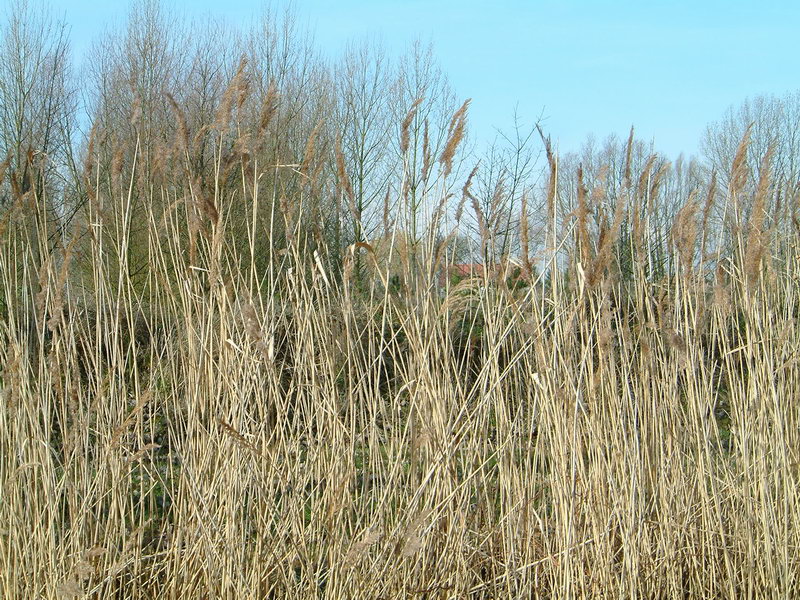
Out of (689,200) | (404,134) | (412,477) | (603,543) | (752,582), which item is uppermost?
(404,134)

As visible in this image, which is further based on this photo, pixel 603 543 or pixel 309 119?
pixel 309 119

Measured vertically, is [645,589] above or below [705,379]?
below

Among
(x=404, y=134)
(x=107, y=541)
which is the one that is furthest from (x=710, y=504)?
(x=107, y=541)

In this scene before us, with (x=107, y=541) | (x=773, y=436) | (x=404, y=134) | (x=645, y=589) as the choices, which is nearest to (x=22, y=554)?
(x=107, y=541)

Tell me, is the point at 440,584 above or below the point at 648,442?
below

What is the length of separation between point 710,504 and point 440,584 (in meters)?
0.64

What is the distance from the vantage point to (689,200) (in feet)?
5.26

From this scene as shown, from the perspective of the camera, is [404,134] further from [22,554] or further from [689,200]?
[22,554]

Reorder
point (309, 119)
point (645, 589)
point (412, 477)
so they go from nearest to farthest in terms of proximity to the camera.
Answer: point (412, 477) < point (645, 589) < point (309, 119)

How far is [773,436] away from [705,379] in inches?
8.8

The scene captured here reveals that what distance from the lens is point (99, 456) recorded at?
1704 millimetres

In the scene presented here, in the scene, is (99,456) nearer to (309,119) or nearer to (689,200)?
(689,200)

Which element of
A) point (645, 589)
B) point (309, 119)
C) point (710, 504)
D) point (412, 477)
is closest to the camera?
point (412, 477)

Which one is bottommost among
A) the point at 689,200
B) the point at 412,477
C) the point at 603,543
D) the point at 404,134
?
the point at 603,543
